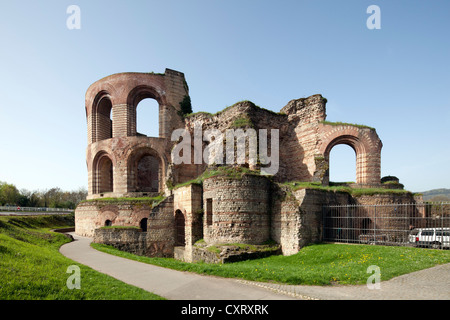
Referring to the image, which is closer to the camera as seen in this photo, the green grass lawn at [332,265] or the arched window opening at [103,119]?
the green grass lawn at [332,265]

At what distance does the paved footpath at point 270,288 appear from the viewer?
6023 mm

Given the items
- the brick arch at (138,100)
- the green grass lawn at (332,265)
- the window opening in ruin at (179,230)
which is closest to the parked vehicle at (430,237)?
the green grass lawn at (332,265)

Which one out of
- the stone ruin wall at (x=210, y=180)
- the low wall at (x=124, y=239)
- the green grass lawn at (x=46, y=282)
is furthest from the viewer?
the low wall at (x=124, y=239)

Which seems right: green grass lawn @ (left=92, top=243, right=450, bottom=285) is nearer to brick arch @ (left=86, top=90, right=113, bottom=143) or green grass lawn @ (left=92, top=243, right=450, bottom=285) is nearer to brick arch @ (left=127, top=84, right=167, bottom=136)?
brick arch @ (left=127, top=84, right=167, bottom=136)

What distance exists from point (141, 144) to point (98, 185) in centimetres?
600

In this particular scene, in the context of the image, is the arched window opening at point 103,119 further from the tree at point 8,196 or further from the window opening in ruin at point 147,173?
the tree at point 8,196

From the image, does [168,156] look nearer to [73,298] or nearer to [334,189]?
[334,189]

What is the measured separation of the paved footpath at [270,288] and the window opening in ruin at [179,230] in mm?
9188

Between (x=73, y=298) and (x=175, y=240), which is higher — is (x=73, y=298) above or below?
above

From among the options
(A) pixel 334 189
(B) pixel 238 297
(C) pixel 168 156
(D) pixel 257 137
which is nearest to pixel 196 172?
(C) pixel 168 156

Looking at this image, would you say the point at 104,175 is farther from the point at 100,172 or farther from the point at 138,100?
the point at 138,100

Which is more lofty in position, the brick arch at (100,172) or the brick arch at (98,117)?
the brick arch at (98,117)

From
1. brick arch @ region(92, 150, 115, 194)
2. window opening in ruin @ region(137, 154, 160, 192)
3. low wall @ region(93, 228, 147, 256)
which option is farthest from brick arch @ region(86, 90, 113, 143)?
low wall @ region(93, 228, 147, 256)
